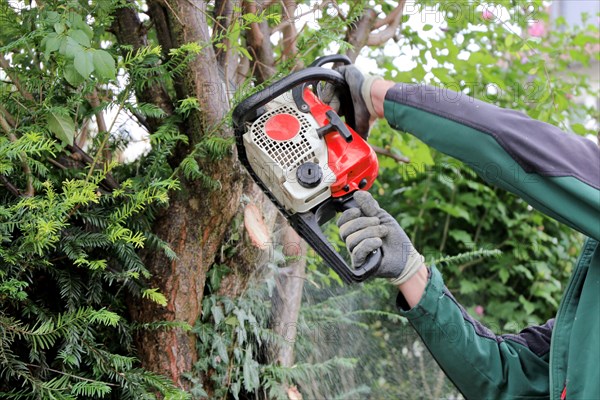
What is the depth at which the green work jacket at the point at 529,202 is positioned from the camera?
1538 millimetres

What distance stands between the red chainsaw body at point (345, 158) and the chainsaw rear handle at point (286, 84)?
86 millimetres

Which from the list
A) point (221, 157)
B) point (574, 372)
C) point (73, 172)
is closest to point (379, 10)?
point (221, 157)

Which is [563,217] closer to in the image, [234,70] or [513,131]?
[513,131]

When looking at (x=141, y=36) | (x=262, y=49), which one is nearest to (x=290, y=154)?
(x=141, y=36)

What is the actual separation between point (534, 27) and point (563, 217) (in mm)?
3386

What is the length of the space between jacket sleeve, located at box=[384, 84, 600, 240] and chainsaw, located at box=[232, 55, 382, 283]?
347 millimetres

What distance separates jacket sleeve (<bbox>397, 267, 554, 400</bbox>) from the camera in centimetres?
196

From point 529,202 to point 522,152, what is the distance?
130 mm

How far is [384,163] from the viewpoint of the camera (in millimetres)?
3604

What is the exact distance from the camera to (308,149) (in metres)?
1.96

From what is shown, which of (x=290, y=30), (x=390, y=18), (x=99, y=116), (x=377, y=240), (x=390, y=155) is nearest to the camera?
(x=377, y=240)

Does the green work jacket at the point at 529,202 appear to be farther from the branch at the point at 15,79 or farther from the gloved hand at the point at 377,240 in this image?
the branch at the point at 15,79

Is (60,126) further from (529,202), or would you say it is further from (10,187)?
(529,202)

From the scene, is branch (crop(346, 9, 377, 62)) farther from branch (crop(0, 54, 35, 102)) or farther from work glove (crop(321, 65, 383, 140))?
branch (crop(0, 54, 35, 102))
